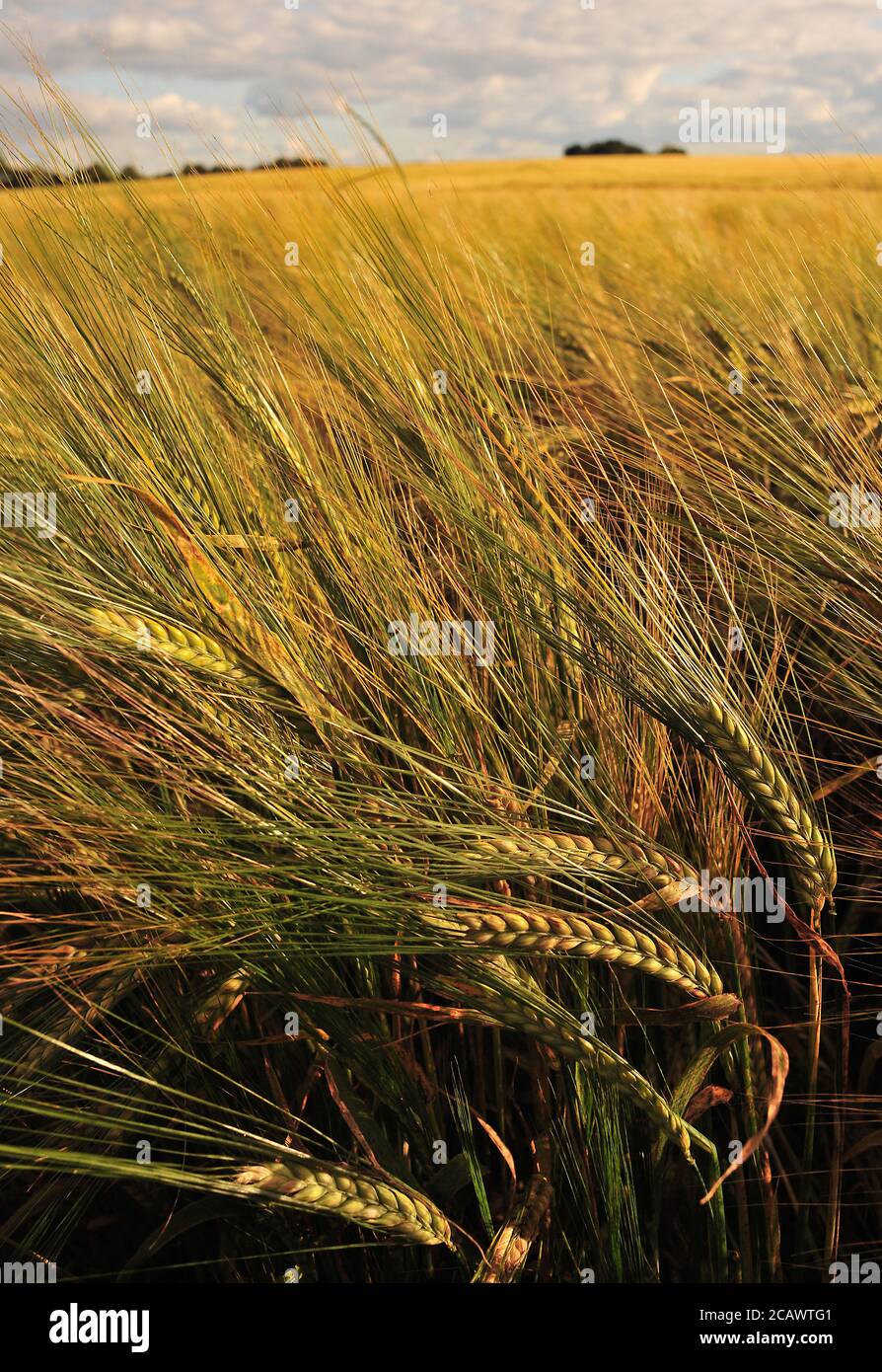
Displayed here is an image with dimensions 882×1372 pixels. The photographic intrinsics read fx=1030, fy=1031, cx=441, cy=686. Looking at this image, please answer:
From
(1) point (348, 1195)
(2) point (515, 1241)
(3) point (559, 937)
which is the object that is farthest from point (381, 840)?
(2) point (515, 1241)

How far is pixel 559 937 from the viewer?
31.7 inches

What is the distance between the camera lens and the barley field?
856mm

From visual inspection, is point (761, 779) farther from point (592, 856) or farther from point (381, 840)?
point (381, 840)

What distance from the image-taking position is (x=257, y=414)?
1.19 m

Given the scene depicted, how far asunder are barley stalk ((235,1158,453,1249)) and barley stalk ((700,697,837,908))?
0.43 metres

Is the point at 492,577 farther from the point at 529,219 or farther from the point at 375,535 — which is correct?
the point at 529,219

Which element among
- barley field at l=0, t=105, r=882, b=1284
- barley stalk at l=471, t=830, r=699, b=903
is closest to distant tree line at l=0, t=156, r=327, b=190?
barley field at l=0, t=105, r=882, b=1284

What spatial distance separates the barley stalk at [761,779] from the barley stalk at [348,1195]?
43cm

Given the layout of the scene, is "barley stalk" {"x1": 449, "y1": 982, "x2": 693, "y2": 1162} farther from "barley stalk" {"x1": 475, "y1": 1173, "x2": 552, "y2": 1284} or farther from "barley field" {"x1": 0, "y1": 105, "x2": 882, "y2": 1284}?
"barley stalk" {"x1": 475, "y1": 1173, "x2": 552, "y2": 1284}

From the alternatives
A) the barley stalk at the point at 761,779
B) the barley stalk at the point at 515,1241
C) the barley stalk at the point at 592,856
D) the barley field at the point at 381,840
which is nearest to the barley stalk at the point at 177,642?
the barley field at the point at 381,840

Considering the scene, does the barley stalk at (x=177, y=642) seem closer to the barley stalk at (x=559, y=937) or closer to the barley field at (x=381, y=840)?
the barley field at (x=381, y=840)

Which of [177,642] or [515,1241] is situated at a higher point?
[177,642]

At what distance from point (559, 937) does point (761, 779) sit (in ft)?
0.71

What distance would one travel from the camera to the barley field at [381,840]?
0.86 meters
